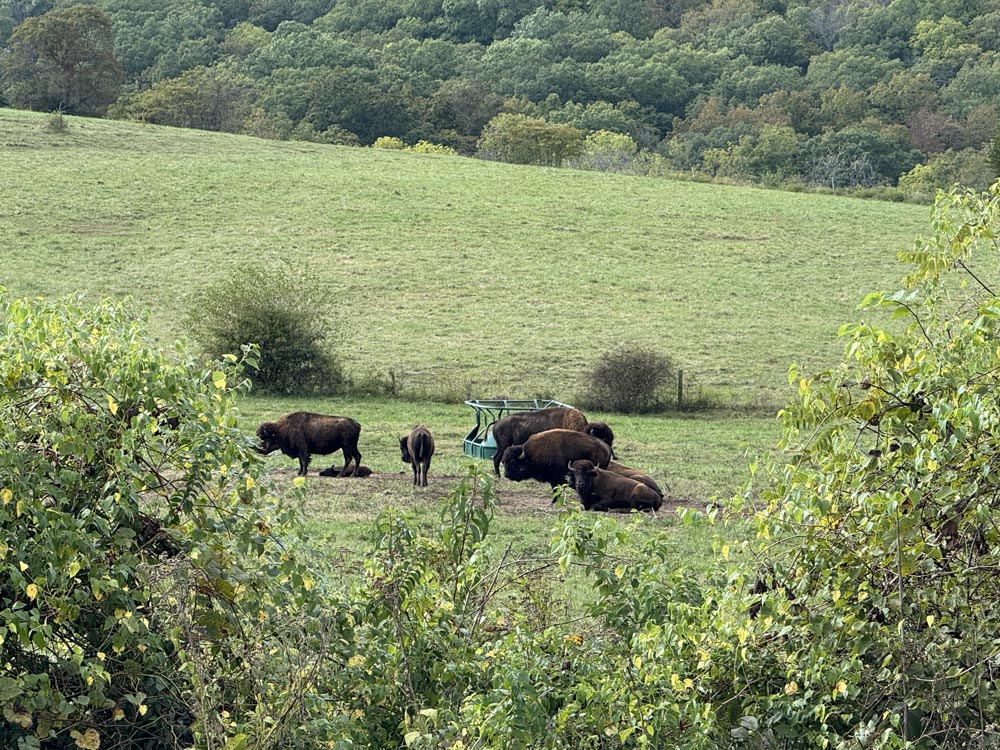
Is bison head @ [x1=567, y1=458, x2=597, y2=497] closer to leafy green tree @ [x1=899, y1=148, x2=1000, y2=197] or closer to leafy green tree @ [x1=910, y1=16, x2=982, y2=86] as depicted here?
leafy green tree @ [x1=899, y1=148, x2=1000, y2=197]

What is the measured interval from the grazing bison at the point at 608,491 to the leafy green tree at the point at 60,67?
62140mm

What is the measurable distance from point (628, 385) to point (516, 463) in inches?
387

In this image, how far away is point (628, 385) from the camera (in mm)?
25938

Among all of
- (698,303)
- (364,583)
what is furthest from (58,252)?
(364,583)

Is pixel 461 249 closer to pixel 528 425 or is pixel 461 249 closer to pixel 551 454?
pixel 528 425

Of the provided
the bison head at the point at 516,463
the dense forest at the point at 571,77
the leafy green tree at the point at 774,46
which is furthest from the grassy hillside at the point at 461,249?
the leafy green tree at the point at 774,46

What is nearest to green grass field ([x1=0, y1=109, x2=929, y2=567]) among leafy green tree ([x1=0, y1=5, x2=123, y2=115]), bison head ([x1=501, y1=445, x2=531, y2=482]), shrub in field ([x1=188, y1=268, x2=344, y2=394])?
bison head ([x1=501, y1=445, x2=531, y2=482])

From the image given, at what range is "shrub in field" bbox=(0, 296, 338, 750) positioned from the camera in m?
5.20

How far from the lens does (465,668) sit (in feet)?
19.4

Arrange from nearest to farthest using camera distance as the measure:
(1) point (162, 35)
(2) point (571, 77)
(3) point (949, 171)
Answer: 1. (3) point (949, 171)
2. (2) point (571, 77)
3. (1) point (162, 35)

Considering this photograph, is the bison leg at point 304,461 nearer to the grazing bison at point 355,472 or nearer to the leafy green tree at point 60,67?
the grazing bison at point 355,472

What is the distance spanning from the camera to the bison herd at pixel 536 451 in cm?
1502

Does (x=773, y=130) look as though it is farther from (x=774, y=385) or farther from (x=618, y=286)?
(x=774, y=385)

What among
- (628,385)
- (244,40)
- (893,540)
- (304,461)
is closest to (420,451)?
(304,461)
